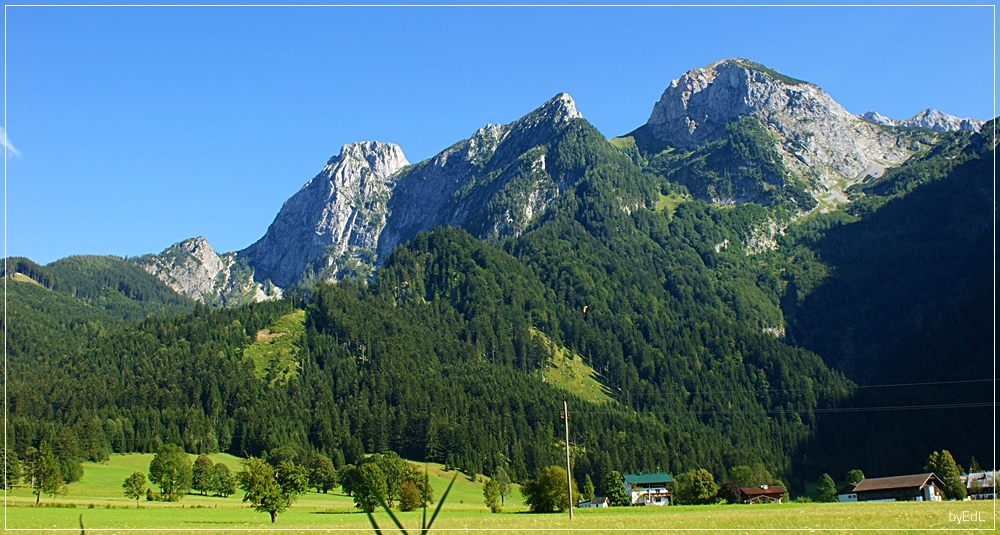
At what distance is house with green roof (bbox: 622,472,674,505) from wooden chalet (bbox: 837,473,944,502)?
40.9 meters

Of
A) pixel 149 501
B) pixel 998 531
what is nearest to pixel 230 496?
pixel 149 501

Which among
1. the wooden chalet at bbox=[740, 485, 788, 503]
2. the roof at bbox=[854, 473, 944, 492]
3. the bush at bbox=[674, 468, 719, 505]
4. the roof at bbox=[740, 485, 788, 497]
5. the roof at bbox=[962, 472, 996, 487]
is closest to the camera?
the roof at bbox=[854, 473, 944, 492]

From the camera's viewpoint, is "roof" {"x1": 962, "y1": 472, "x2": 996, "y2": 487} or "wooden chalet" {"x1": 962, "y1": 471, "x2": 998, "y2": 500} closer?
"wooden chalet" {"x1": 962, "y1": 471, "x2": 998, "y2": 500}

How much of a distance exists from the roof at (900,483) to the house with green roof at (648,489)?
41.4 m

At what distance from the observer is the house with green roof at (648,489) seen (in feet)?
590

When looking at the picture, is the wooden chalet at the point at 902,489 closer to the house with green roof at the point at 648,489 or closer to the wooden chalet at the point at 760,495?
the wooden chalet at the point at 760,495

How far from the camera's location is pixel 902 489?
5531 inches

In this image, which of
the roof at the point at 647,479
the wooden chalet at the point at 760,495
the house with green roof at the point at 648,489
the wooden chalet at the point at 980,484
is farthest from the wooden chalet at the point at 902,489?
the roof at the point at 647,479

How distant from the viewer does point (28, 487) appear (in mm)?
138500

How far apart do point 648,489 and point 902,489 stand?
2236 inches

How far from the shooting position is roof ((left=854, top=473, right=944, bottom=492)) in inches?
5418

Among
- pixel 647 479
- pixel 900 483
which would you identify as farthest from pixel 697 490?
pixel 647 479

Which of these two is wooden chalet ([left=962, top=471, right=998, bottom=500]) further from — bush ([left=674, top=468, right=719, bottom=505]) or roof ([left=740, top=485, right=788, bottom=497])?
bush ([left=674, top=468, right=719, bottom=505])

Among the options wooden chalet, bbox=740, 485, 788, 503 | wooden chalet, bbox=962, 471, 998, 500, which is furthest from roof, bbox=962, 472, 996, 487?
wooden chalet, bbox=740, 485, 788, 503
